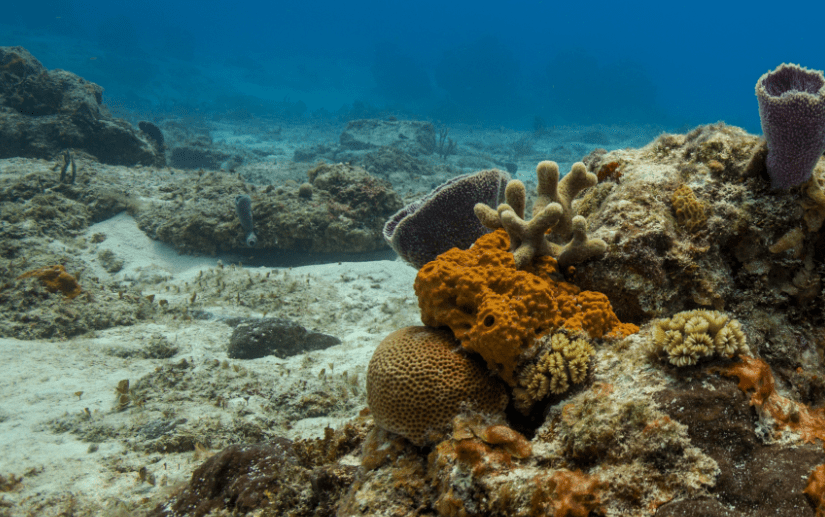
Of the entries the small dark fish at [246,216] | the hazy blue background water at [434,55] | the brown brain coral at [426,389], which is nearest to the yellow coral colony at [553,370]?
the brown brain coral at [426,389]

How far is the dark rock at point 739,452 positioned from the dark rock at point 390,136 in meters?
20.5

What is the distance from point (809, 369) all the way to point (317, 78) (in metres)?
87.5

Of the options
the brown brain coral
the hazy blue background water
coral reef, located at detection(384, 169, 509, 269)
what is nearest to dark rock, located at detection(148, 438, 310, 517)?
the brown brain coral

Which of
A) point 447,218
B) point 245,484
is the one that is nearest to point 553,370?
point 447,218

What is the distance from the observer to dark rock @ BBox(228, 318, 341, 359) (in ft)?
16.6

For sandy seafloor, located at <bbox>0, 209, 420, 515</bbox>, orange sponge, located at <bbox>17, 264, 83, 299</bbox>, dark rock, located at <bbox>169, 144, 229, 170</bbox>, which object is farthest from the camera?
dark rock, located at <bbox>169, 144, 229, 170</bbox>

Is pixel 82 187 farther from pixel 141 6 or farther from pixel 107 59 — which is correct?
pixel 141 6

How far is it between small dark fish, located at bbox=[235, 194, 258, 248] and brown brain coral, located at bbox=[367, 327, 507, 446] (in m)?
6.86

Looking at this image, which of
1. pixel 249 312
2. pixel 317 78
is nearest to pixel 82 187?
pixel 249 312

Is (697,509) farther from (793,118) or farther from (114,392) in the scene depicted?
(114,392)

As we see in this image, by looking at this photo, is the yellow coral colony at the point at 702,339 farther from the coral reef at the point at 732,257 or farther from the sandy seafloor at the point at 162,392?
the sandy seafloor at the point at 162,392

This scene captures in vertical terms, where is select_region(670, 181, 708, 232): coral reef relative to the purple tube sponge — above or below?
below

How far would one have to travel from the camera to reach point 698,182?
2.38 meters

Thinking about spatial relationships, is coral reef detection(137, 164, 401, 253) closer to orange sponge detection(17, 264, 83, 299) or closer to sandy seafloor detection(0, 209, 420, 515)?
sandy seafloor detection(0, 209, 420, 515)
